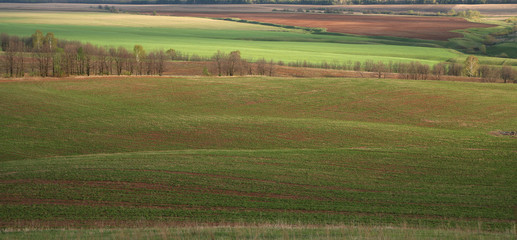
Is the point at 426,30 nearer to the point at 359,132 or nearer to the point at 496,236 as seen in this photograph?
the point at 359,132

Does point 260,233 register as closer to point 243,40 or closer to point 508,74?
point 508,74

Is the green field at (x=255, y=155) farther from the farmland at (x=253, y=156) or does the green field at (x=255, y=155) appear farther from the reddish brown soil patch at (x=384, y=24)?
the reddish brown soil patch at (x=384, y=24)

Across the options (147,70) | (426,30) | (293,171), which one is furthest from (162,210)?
(426,30)

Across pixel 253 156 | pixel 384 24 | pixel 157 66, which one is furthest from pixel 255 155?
pixel 384 24

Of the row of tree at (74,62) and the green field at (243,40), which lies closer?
the row of tree at (74,62)

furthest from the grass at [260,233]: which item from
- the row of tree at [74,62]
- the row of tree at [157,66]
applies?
the row of tree at [157,66]

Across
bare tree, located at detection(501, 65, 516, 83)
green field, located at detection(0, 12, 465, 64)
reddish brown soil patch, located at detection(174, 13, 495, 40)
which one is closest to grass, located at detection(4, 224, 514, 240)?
bare tree, located at detection(501, 65, 516, 83)

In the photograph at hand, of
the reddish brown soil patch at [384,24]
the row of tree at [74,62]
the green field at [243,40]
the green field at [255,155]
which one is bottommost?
the green field at [255,155]
